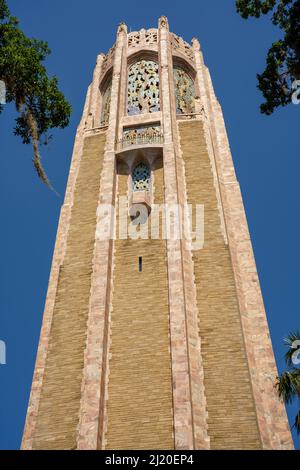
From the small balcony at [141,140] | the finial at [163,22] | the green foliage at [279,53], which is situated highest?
the finial at [163,22]

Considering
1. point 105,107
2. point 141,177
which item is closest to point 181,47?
point 105,107

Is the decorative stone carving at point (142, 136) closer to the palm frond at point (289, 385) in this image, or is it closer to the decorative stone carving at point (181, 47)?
the decorative stone carving at point (181, 47)

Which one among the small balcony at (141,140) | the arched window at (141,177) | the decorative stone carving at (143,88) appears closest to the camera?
the arched window at (141,177)

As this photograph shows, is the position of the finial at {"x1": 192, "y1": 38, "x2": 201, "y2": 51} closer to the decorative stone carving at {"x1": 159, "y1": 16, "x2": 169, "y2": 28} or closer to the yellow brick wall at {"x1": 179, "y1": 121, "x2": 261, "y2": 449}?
the decorative stone carving at {"x1": 159, "y1": 16, "x2": 169, "y2": 28}

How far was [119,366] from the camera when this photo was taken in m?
14.7

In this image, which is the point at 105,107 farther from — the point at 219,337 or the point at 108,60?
the point at 219,337

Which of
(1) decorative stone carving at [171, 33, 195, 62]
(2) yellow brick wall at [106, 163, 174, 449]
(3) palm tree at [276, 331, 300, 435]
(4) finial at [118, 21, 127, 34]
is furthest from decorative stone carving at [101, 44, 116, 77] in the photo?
(3) palm tree at [276, 331, 300, 435]

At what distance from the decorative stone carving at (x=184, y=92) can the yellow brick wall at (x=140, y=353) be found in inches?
337

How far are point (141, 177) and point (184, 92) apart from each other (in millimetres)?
6681

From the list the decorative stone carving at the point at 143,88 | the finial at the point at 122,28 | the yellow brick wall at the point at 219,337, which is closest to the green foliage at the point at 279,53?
the yellow brick wall at the point at 219,337

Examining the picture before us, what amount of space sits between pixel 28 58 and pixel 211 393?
9.70 meters

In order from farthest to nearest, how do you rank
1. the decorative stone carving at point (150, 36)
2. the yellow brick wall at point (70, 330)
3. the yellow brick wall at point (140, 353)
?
the decorative stone carving at point (150, 36) < the yellow brick wall at point (70, 330) < the yellow brick wall at point (140, 353)

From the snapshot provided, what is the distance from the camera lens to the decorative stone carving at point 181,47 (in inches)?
1051

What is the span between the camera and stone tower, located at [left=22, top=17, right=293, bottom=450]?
43.9ft
